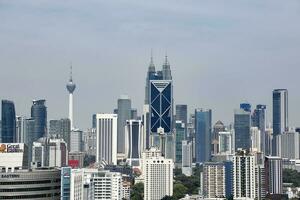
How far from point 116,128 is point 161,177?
52.8 ft

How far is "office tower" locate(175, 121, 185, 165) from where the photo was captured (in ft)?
133

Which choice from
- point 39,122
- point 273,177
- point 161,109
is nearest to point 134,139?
point 161,109

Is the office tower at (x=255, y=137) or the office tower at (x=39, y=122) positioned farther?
the office tower at (x=255, y=137)

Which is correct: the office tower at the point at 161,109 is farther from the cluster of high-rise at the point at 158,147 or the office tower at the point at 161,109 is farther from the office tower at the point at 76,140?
the office tower at the point at 76,140

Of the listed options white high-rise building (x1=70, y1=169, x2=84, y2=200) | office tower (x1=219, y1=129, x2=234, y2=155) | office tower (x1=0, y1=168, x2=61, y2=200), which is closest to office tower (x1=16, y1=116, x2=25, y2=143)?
office tower (x1=219, y1=129, x2=234, y2=155)

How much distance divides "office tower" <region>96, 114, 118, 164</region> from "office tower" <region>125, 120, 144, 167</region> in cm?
93

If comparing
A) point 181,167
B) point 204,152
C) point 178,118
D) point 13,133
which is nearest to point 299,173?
point 181,167

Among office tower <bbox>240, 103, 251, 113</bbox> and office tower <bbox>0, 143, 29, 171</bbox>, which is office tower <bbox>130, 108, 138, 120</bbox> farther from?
office tower <bbox>0, 143, 29, 171</bbox>

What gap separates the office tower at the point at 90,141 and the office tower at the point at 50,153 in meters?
7.11

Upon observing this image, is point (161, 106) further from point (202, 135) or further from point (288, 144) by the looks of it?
point (288, 144)

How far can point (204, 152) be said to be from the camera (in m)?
41.5

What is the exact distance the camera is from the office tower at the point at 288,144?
1528 inches

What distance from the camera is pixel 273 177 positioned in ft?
87.5

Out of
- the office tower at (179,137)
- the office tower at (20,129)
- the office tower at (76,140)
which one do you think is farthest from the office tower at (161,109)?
the office tower at (20,129)
